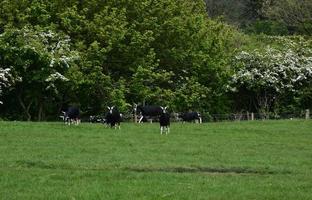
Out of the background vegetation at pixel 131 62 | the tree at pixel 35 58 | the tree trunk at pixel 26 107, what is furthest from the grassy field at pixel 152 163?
the tree trunk at pixel 26 107

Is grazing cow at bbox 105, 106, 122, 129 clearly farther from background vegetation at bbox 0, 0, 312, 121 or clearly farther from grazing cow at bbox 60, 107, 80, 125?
background vegetation at bbox 0, 0, 312, 121

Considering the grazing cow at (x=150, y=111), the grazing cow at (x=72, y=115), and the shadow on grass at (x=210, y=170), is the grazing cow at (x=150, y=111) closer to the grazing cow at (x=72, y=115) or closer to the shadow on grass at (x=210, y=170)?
the grazing cow at (x=72, y=115)

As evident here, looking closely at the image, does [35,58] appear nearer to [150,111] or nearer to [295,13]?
[150,111]

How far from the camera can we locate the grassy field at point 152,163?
52.1 ft

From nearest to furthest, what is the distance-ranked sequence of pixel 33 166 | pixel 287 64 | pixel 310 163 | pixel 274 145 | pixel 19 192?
pixel 19 192
pixel 33 166
pixel 310 163
pixel 274 145
pixel 287 64

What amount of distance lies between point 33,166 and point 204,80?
31.6 m

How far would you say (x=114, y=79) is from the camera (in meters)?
49.2

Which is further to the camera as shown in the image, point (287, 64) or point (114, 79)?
point (287, 64)

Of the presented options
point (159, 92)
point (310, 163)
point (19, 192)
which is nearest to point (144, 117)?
point (159, 92)

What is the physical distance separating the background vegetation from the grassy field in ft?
34.8

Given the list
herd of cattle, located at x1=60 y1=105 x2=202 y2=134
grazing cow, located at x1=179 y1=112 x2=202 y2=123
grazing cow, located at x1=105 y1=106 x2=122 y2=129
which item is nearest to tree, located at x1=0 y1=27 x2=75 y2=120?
herd of cattle, located at x1=60 y1=105 x2=202 y2=134

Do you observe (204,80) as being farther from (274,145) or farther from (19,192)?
(19,192)

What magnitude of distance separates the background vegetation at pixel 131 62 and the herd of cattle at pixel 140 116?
151 cm

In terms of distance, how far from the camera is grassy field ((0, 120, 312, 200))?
15883 mm
